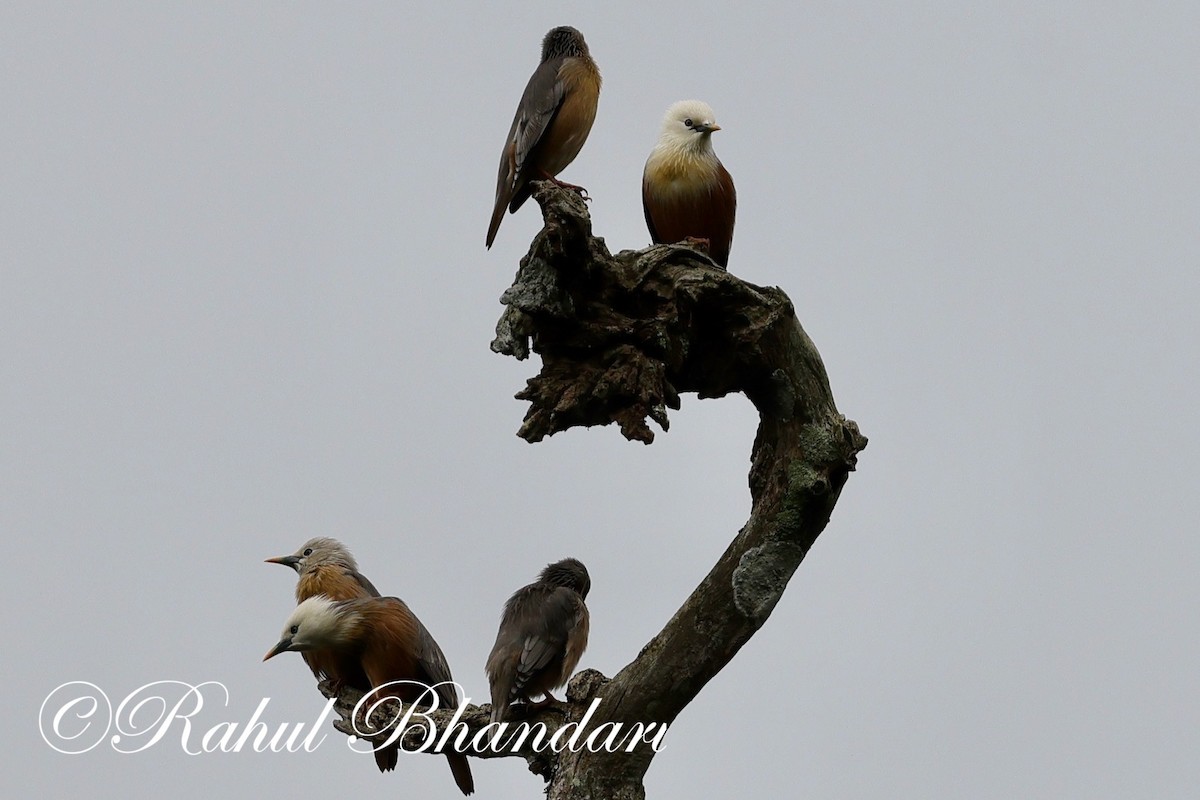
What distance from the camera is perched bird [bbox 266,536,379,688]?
863 centimetres

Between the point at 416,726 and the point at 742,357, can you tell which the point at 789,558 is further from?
the point at 416,726

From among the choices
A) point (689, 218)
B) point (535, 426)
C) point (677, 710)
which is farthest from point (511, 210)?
point (677, 710)

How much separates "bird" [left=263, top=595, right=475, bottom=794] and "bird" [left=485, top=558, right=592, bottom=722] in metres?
0.66

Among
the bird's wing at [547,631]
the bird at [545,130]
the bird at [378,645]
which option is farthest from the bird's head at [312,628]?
the bird at [545,130]

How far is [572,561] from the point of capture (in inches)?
320

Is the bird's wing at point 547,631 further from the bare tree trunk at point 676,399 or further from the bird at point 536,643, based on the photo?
the bare tree trunk at point 676,399

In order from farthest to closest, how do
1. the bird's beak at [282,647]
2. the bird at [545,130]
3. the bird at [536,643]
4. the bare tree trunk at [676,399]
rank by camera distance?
the bird at [545,130] → the bird's beak at [282,647] → the bird at [536,643] → the bare tree trunk at [676,399]

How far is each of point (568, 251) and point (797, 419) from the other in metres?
1.54

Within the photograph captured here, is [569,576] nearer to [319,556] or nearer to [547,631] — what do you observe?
[547,631]

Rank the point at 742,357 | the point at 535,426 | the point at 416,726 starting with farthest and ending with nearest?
the point at 416,726 < the point at 742,357 < the point at 535,426

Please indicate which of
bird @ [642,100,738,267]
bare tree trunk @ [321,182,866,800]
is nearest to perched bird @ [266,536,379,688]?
bare tree trunk @ [321,182,866,800]

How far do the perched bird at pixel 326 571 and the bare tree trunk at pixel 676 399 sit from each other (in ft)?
6.65

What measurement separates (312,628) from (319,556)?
4.49 ft

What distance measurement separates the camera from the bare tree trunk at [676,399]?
590cm
